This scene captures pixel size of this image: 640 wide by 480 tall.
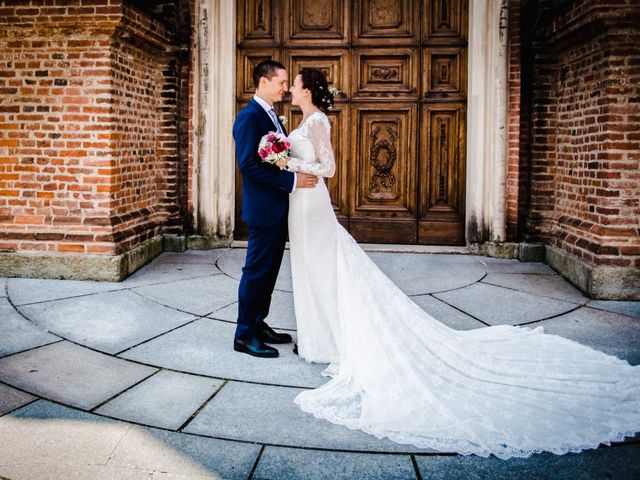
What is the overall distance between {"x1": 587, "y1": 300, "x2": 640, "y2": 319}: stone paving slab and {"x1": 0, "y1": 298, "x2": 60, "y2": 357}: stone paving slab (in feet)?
14.7

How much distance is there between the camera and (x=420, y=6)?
8266mm

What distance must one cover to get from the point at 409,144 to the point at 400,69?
91 centimetres

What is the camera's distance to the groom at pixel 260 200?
4.54m

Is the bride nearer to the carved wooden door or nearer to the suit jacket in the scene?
the suit jacket

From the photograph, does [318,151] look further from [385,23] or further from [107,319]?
[385,23]

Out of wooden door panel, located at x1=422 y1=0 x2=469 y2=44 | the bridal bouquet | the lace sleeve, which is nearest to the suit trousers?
the lace sleeve

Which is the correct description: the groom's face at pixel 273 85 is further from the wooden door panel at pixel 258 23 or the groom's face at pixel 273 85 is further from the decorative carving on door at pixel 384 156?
the wooden door panel at pixel 258 23

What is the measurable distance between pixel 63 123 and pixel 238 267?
2.28 m

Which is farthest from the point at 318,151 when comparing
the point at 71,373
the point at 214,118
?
the point at 214,118

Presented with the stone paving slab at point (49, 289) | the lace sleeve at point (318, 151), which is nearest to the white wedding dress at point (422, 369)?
the lace sleeve at point (318, 151)

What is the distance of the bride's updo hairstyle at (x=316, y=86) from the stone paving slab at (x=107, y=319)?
2095 mm

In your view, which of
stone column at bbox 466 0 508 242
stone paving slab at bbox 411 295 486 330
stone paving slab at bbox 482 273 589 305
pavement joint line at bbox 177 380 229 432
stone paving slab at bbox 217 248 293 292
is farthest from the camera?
stone column at bbox 466 0 508 242

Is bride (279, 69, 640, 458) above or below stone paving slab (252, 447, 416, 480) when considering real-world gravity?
above

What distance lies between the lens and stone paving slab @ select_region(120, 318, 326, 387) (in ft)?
14.1
